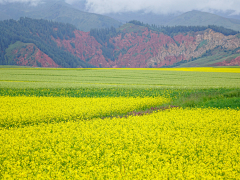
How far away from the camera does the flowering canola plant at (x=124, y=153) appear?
6.96 metres

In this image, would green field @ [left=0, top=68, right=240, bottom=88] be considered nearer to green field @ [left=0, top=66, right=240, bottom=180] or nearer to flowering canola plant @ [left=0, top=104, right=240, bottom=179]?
green field @ [left=0, top=66, right=240, bottom=180]

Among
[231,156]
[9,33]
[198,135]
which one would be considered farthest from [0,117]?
[9,33]

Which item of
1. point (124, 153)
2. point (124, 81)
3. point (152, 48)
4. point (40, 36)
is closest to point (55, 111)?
point (124, 153)

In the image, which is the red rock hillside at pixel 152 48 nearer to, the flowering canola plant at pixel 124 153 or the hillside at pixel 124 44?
the hillside at pixel 124 44

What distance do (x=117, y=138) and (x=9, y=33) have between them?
164 meters

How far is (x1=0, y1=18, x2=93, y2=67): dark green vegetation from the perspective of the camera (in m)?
143

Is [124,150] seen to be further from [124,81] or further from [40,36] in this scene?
[40,36]

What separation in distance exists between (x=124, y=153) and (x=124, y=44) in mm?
182927

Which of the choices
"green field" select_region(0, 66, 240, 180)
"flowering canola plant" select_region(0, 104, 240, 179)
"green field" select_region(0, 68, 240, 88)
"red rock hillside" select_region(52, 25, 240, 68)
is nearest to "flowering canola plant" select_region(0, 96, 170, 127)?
"green field" select_region(0, 66, 240, 180)

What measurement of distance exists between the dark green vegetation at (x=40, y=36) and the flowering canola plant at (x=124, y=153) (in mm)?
134527

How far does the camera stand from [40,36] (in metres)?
170

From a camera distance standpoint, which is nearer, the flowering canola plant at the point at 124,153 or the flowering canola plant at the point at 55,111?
the flowering canola plant at the point at 124,153

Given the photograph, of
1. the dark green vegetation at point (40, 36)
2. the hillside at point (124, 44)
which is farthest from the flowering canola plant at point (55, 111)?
the hillside at point (124, 44)

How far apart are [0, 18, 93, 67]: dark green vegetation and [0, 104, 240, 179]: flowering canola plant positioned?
135 metres
